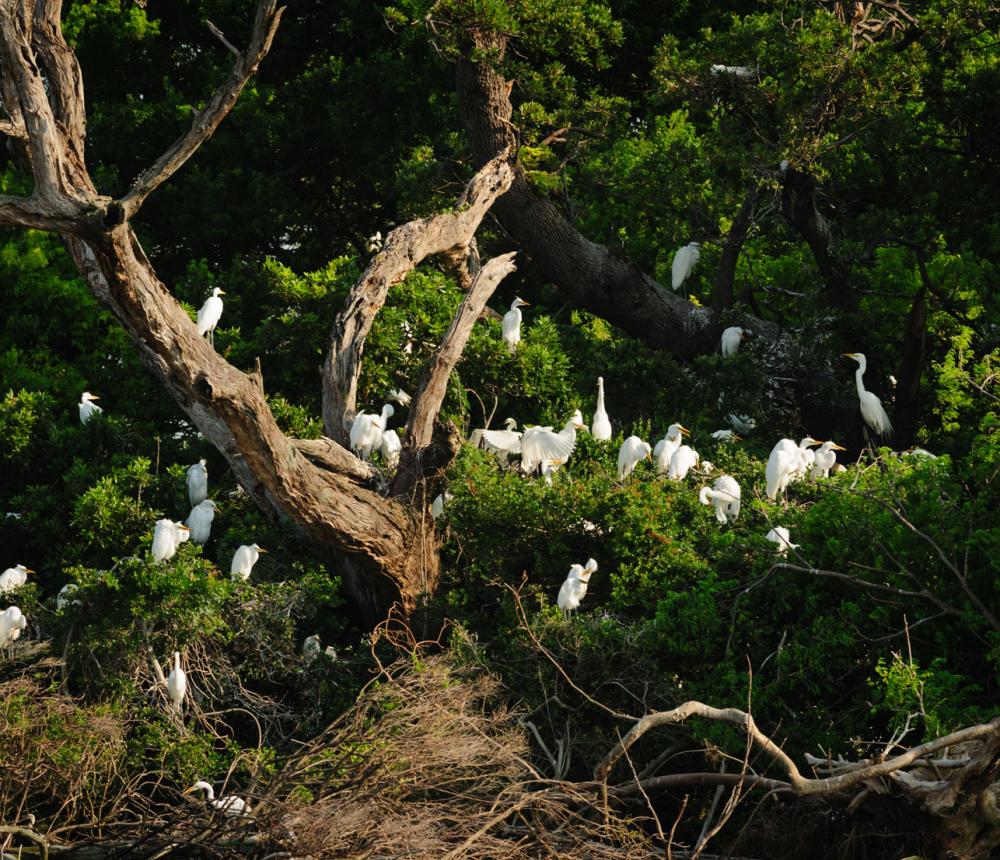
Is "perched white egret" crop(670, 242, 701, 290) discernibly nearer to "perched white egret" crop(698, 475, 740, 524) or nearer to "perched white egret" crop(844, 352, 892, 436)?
"perched white egret" crop(844, 352, 892, 436)

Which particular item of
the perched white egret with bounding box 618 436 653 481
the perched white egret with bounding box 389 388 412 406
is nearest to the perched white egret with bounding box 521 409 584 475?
the perched white egret with bounding box 618 436 653 481

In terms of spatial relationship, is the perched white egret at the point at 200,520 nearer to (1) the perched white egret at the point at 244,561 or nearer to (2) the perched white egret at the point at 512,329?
(1) the perched white egret at the point at 244,561

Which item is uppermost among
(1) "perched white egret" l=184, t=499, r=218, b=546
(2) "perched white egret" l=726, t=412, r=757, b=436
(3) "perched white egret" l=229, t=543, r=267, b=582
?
(3) "perched white egret" l=229, t=543, r=267, b=582

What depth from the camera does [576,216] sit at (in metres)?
13.9

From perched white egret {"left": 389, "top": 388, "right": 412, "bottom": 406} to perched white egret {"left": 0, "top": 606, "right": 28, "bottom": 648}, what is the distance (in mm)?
3309

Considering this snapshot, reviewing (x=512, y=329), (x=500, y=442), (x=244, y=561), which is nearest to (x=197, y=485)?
(x=244, y=561)

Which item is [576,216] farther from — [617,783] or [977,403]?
[617,783]

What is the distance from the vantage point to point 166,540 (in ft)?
29.4

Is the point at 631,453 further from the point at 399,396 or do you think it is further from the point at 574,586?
the point at 399,396

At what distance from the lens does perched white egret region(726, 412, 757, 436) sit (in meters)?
12.0

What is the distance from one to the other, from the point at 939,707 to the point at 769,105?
6.34 metres

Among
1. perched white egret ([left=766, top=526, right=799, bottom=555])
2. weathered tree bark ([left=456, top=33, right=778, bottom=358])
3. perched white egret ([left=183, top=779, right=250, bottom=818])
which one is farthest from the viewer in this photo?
weathered tree bark ([left=456, top=33, right=778, bottom=358])

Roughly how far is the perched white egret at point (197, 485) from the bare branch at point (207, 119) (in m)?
3.35

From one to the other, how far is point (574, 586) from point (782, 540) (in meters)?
1.34
